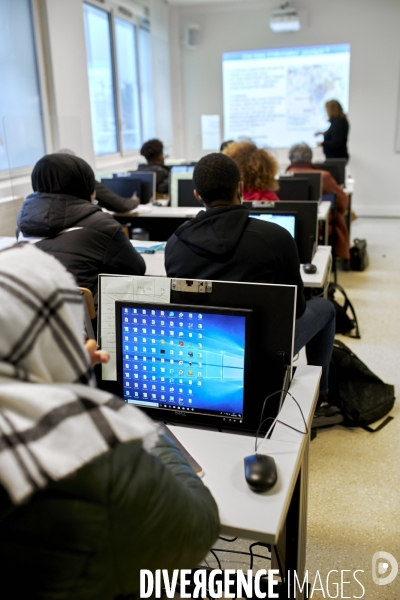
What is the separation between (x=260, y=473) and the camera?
1.08 metres

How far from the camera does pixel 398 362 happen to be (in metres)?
3.32

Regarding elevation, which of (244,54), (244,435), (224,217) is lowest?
(244,435)

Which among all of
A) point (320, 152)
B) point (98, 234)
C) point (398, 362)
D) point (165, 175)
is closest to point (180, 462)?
point (98, 234)

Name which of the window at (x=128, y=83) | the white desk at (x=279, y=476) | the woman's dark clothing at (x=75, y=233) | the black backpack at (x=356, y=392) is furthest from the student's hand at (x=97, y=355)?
the window at (x=128, y=83)

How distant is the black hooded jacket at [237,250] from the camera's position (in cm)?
176

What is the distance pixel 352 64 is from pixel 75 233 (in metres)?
7.06

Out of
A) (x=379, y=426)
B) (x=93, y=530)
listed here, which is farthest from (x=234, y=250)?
(x=379, y=426)

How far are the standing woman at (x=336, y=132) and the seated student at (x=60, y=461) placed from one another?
274 inches

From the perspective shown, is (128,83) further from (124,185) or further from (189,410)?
(189,410)

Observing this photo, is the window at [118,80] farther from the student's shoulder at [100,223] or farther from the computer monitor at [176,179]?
the student's shoulder at [100,223]

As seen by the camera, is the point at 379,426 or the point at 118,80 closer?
the point at 379,426

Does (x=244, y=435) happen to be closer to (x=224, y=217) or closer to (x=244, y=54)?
(x=224, y=217)

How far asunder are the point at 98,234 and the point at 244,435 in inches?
48.7

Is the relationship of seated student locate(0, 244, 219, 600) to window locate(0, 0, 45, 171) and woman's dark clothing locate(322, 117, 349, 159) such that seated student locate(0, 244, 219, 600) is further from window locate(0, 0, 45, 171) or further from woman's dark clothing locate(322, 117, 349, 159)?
woman's dark clothing locate(322, 117, 349, 159)
